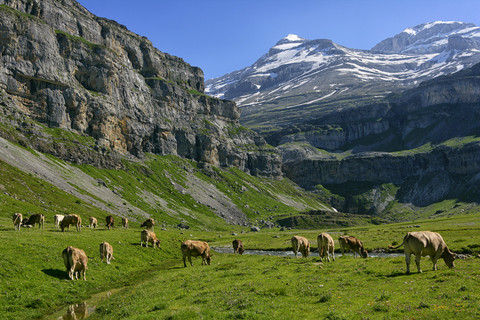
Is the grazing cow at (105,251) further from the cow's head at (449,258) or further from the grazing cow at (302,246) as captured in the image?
the cow's head at (449,258)

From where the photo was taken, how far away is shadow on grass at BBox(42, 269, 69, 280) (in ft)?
104

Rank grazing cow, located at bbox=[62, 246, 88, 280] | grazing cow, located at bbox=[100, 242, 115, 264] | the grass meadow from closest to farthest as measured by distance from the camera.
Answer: the grass meadow < grazing cow, located at bbox=[62, 246, 88, 280] < grazing cow, located at bbox=[100, 242, 115, 264]

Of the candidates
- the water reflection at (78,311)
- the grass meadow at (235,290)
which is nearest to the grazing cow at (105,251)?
the grass meadow at (235,290)

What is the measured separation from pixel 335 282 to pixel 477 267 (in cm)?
1150

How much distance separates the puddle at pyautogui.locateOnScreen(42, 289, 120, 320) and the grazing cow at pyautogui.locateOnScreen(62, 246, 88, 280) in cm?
410

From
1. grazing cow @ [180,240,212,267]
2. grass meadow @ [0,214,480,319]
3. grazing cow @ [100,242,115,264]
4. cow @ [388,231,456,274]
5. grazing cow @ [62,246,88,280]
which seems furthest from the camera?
grazing cow @ [180,240,212,267]

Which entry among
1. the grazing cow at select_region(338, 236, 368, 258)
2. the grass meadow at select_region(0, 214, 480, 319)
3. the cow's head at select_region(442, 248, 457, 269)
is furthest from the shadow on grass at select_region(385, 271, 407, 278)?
the grazing cow at select_region(338, 236, 368, 258)

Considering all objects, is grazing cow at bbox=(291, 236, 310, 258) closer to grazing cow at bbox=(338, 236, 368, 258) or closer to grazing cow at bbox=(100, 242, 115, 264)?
grazing cow at bbox=(338, 236, 368, 258)

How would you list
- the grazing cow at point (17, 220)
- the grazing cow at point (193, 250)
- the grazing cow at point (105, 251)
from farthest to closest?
1. the grazing cow at point (17, 220)
2. the grazing cow at point (193, 250)
3. the grazing cow at point (105, 251)

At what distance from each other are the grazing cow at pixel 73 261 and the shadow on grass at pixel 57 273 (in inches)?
26.3

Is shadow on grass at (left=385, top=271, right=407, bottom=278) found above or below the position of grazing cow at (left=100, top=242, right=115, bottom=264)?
below

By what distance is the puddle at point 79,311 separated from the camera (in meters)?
24.8

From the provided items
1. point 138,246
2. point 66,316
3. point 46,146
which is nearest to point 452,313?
point 66,316

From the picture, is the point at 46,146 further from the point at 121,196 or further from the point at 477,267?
the point at 477,267
